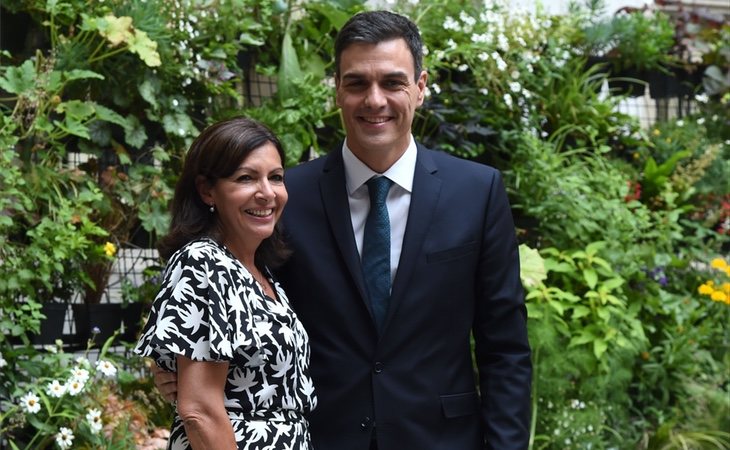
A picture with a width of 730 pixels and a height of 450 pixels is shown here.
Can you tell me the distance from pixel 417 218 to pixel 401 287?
0.19 meters

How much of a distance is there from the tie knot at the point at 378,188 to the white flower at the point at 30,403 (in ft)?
5.18

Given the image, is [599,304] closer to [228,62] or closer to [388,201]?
[228,62]

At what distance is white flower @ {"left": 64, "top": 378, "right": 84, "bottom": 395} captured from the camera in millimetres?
3551

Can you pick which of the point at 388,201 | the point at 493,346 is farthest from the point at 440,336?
the point at 388,201

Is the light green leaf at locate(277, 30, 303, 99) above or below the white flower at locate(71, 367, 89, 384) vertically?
above

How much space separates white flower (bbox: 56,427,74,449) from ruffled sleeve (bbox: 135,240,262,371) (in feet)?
4.50

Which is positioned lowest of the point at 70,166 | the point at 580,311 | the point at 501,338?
the point at 580,311

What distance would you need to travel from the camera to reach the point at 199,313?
2221 mm

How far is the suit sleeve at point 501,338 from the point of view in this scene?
2.61m

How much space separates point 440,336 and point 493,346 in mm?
158

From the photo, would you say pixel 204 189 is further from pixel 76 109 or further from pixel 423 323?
pixel 76 109

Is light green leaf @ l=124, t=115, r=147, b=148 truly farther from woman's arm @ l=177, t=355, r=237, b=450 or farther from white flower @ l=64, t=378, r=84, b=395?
woman's arm @ l=177, t=355, r=237, b=450

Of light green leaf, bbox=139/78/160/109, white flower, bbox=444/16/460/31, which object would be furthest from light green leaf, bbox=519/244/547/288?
light green leaf, bbox=139/78/160/109

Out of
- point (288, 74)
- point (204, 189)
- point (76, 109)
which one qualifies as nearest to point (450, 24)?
point (288, 74)
